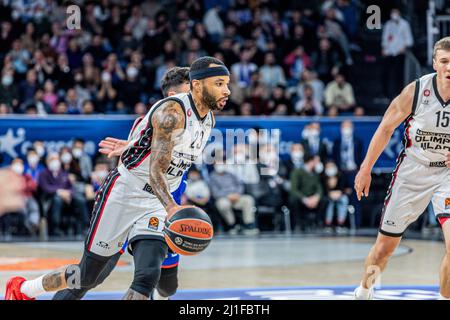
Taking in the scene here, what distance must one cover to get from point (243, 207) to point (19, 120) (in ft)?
13.7

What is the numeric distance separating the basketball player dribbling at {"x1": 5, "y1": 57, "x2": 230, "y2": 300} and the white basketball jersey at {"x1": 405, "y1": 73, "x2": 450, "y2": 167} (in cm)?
174

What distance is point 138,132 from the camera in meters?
6.59

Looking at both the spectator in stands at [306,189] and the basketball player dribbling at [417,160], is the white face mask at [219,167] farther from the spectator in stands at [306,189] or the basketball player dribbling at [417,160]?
the basketball player dribbling at [417,160]

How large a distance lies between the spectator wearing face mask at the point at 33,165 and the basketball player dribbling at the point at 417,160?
8.91m

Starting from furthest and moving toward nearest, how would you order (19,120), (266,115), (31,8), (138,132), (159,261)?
(31,8) → (266,115) → (19,120) → (138,132) → (159,261)

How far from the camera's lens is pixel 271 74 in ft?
62.8

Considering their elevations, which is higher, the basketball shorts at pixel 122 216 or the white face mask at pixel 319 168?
the basketball shorts at pixel 122 216

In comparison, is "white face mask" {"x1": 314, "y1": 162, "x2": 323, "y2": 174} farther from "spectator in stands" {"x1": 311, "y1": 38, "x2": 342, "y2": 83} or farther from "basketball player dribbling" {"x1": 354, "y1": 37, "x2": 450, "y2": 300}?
"basketball player dribbling" {"x1": 354, "y1": 37, "x2": 450, "y2": 300}

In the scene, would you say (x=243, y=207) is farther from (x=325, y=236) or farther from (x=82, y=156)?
(x=82, y=156)

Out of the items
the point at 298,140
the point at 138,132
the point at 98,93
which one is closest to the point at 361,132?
the point at 298,140

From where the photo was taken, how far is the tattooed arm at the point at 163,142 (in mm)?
6090

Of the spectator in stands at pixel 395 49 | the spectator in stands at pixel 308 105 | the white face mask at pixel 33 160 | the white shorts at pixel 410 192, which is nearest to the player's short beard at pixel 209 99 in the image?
the white shorts at pixel 410 192

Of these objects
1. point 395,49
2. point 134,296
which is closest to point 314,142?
point 395,49

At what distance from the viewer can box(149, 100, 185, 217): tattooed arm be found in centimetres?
609
